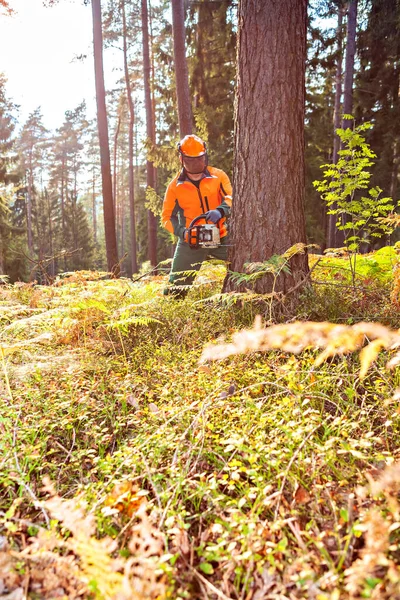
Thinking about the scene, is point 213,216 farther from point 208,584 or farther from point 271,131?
point 208,584

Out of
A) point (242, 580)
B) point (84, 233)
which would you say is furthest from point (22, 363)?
point (84, 233)

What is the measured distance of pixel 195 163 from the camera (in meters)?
5.82

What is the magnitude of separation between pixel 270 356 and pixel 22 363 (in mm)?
2285

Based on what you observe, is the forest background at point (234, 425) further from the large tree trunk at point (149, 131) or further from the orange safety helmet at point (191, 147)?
the large tree trunk at point (149, 131)

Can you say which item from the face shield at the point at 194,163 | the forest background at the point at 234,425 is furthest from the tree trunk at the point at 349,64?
the forest background at the point at 234,425

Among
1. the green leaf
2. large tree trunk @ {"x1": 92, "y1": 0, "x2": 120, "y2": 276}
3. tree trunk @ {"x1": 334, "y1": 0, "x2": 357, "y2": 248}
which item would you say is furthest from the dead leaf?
tree trunk @ {"x1": 334, "y1": 0, "x2": 357, "y2": 248}

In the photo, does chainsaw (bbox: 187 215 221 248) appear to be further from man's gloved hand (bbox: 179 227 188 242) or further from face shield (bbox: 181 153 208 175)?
face shield (bbox: 181 153 208 175)

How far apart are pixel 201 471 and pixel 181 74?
9.02 meters

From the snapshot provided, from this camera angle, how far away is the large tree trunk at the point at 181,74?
8.49 meters

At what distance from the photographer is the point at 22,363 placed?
11.6 feet

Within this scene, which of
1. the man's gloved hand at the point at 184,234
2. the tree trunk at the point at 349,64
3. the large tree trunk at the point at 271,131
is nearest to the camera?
the large tree trunk at the point at 271,131

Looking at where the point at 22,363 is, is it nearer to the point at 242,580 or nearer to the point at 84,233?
the point at 242,580

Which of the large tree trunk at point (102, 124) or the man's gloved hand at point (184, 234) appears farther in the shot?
the large tree trunk at point (102, 124)

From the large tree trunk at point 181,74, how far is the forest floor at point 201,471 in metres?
6.37
